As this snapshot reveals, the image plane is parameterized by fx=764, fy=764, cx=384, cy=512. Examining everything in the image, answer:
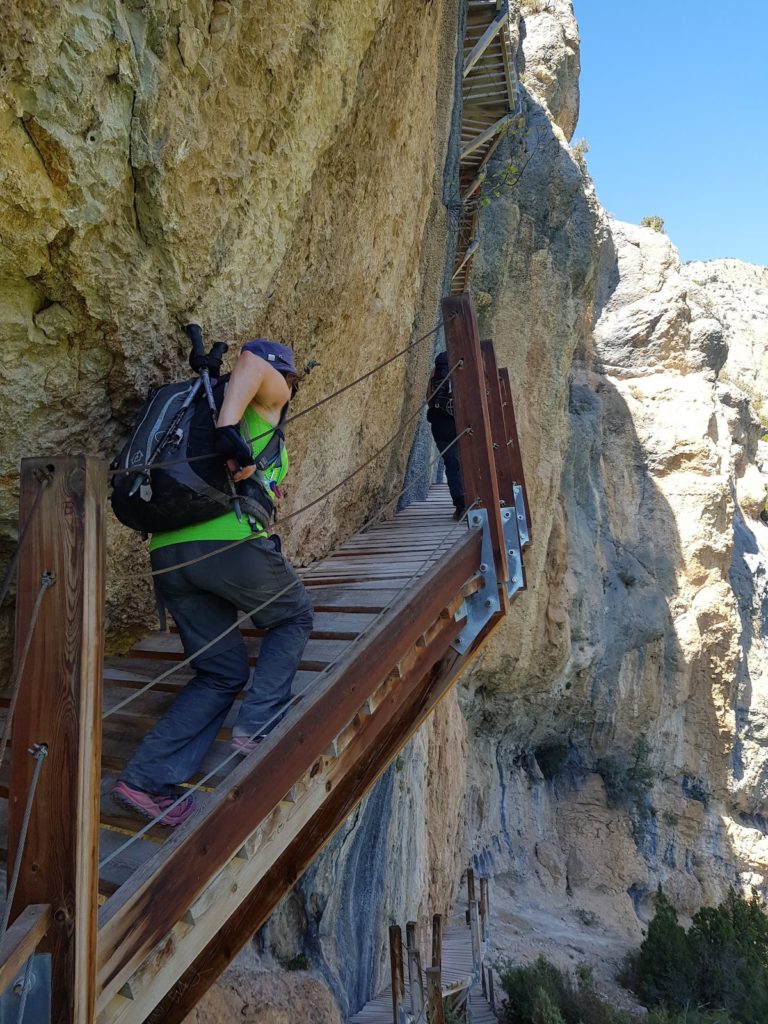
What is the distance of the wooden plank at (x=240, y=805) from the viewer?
1.75 m

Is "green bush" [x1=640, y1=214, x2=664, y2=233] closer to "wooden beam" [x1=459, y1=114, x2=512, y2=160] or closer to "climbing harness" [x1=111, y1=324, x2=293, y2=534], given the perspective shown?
Answer: "wooden beam" [x1=459, y1=114, x2=512, y2=160]

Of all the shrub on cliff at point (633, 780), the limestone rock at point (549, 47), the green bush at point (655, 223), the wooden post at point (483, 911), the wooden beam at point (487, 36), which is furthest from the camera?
the green bush at point (655, 223)

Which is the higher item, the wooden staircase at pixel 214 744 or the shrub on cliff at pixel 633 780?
the wooden staircase at pixel 214 744

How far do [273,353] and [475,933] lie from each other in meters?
9.84

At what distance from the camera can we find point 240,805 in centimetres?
212

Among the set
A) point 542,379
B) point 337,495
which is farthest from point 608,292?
point 337,495

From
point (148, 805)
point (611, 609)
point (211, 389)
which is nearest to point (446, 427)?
point (211, 389)

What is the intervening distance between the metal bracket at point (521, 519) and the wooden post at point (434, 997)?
4929 mm

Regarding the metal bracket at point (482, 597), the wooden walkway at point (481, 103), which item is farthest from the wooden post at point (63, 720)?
the wooden walkway at point (481, 103)

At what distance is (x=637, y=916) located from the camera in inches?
578

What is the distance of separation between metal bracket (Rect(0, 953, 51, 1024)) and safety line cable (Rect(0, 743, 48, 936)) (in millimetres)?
92

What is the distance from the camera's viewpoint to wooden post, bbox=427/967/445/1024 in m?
7.43

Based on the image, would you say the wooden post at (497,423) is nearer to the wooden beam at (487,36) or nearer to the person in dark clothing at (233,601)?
the person in dark clothing at (233,601)

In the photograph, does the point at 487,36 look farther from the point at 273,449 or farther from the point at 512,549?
the point at 273,449
